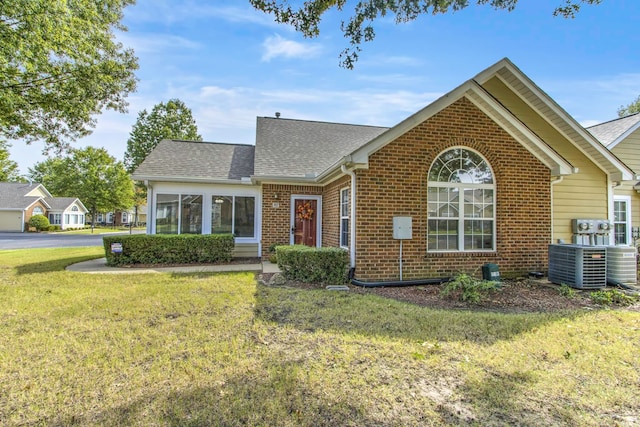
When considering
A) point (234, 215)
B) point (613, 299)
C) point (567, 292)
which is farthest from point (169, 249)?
point (613, 299)

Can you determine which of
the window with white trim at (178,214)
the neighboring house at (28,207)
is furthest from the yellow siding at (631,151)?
the neighboring house at (28,207)

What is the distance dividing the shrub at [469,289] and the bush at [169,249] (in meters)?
7.38

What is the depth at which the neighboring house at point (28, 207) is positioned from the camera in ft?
122

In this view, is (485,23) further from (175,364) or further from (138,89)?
(138,89)

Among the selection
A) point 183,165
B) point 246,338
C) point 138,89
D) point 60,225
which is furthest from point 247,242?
point 60,225

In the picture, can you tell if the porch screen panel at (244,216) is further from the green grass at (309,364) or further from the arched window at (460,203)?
the arched window at (460,203)

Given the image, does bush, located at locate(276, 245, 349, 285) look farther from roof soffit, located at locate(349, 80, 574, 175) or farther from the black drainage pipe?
roof soffit, located at locate(349, 80, 574, 175)

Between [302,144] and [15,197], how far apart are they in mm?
41709

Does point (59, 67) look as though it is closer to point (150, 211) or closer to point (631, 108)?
point (150, 211)

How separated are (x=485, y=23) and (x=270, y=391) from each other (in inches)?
328

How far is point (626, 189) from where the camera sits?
1064 centimetres

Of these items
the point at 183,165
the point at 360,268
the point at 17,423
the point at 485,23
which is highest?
the point at 485,23

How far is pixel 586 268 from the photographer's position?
7.16m

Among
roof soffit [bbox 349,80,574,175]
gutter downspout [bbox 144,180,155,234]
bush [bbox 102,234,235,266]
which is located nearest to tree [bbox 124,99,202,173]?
gutter downspout [bbox 144,180,155,234]
